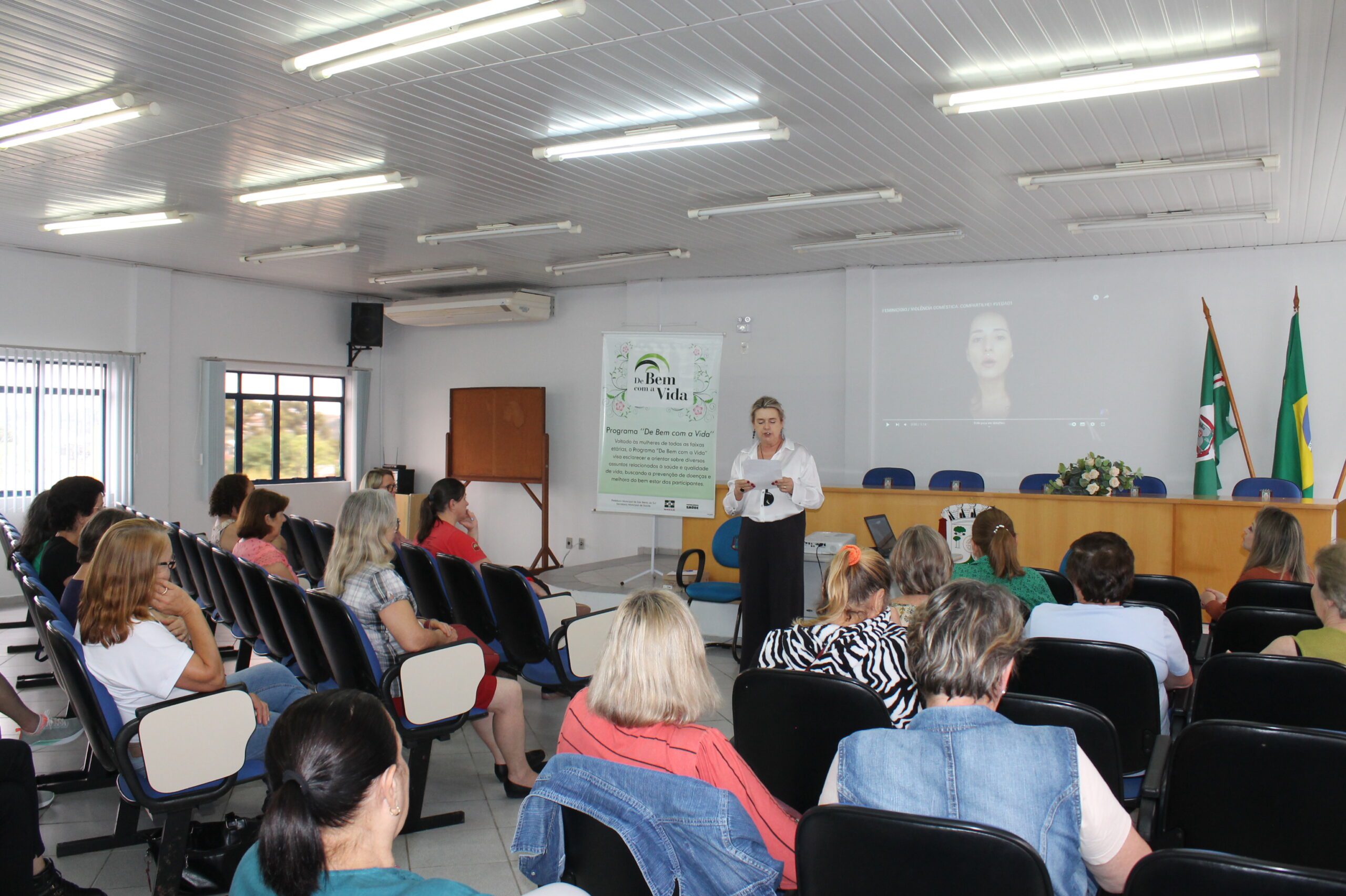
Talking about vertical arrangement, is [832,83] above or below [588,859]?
above

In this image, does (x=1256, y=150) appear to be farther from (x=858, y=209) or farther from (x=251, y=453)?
(x=251, y=453)

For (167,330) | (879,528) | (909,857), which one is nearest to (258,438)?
(167,330)

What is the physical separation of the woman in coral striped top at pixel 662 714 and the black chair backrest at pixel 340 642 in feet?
5.37

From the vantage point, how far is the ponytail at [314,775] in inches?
47.7

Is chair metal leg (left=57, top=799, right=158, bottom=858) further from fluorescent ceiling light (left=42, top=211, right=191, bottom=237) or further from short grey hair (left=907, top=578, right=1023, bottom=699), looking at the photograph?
fluorescent ceiling light (left=42, top=211, right=191, bottom=237)

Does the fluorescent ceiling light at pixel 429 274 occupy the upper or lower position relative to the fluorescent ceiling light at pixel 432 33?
upper

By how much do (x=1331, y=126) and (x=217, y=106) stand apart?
598cm

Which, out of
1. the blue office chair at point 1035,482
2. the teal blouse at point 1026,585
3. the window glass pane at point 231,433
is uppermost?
the window glass pane at point 231,433

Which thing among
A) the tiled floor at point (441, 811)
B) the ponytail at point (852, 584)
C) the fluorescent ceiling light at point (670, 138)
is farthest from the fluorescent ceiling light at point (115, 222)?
the ponytail at point (852, 584)

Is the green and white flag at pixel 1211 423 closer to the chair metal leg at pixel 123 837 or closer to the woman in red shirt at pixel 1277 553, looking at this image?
the woman in red shirt at pixel 1277 553

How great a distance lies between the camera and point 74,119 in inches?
187

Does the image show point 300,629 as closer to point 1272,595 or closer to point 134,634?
point 134,634

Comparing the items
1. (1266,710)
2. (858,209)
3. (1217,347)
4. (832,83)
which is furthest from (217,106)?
(1217,347)

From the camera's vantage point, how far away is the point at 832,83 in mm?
4273
